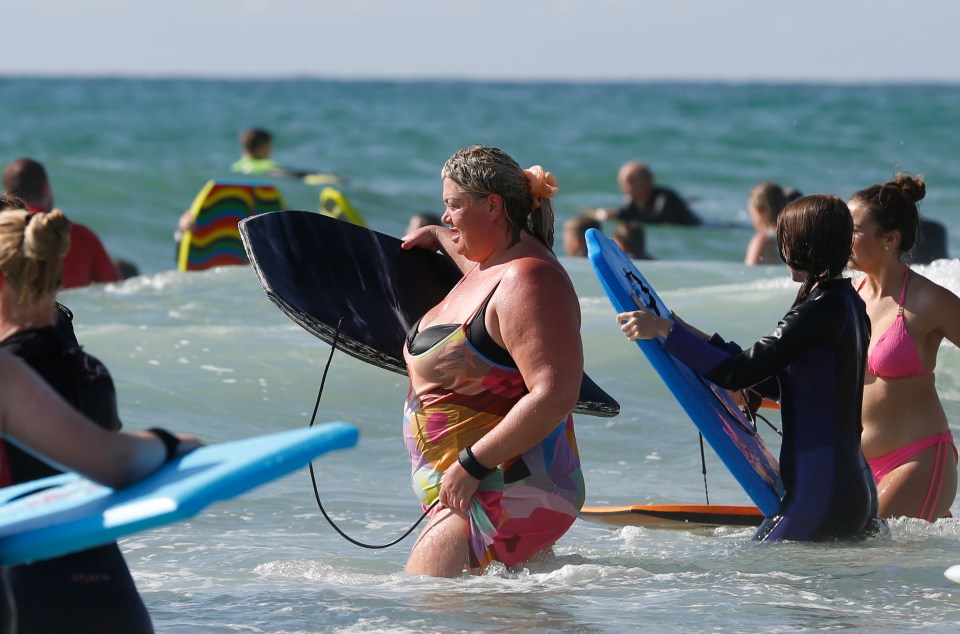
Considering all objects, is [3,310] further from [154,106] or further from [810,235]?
[154,106]

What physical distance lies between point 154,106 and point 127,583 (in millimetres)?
58125

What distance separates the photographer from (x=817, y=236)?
12.5 ft

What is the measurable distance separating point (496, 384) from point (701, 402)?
Result: 0.75m

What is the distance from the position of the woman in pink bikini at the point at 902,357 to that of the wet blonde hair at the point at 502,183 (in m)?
1.22

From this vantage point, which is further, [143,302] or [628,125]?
[628,125]

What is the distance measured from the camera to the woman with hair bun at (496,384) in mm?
3350

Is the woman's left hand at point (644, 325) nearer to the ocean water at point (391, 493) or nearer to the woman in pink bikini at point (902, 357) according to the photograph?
the ocean water at point (391, 493)

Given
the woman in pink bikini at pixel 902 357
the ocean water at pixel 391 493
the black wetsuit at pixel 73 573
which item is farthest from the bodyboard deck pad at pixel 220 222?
the black wetsuit at pixel 73 573

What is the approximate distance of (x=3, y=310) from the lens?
2.53m

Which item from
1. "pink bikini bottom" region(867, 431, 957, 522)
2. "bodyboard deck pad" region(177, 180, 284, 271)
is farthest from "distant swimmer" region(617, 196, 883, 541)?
"bodyboard deck pad" region(177, 180, 284, 271)

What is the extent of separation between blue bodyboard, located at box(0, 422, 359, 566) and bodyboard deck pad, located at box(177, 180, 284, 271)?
8.92m

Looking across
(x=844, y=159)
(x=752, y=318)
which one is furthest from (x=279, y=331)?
(x=844, y=159)

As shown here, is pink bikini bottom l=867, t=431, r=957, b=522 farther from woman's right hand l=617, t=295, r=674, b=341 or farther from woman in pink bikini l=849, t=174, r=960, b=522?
woman's right hand l=617, t=295, r=674, b=341

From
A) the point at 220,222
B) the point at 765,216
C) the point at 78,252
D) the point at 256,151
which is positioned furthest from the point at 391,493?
the point at 256,151
